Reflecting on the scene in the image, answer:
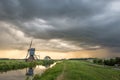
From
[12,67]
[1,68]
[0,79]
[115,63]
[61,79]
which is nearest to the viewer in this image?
[61,79]

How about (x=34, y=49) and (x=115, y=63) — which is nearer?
(x=115, y=63)

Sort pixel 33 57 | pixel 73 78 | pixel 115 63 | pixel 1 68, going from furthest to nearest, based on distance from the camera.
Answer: pixel 33 57, pixel 115 63, pixel 1 68, pixel 73 78

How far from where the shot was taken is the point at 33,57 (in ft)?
617

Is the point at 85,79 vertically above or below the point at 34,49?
below

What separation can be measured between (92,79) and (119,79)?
9.70 m

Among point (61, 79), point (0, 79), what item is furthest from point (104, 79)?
point (0, 79)

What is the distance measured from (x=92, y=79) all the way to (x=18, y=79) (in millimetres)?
21621

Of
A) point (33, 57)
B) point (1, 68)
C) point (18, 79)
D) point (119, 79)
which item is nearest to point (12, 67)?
point (1, 68)

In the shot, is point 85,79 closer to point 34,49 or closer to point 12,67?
point 12,67

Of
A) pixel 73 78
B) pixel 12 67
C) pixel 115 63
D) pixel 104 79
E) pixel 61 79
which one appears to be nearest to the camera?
pixel 61 79

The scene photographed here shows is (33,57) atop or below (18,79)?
atop

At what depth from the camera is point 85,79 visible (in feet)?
149

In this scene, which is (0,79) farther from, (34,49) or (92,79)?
(34,49)

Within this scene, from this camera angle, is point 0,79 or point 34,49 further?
point 34,49
